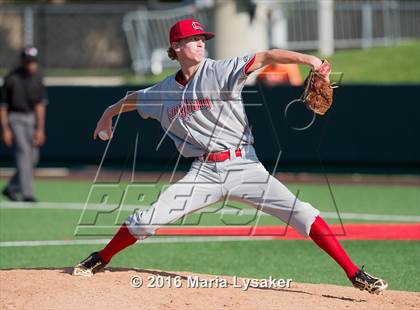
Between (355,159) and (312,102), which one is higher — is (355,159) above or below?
below

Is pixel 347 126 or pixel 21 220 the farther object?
pixel 347 126

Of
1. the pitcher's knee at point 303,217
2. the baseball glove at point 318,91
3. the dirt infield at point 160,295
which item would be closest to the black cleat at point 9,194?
the dirt infield at point 160,295

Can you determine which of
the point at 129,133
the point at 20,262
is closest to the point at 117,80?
the point at 129,133

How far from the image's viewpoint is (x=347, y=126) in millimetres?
19078

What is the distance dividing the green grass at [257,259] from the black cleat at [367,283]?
1.18 meters

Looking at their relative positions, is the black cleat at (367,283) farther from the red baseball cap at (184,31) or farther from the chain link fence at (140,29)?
the chain link fence at (140,29)

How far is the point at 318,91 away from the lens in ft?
Result: 24.4

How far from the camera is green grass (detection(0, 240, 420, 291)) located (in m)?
9.49

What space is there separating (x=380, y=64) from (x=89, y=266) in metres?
19.5

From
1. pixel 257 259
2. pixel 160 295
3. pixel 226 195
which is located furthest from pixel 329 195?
pixel 160 295

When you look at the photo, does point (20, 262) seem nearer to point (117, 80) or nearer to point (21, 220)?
point (21, 220)

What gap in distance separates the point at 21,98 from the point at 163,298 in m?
7.98

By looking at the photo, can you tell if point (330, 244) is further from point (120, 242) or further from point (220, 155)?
point (120, 242)

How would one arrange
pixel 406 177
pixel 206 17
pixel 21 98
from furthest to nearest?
1. pixel 206 17
2. pixel 406 177
3. pixel 21 98
